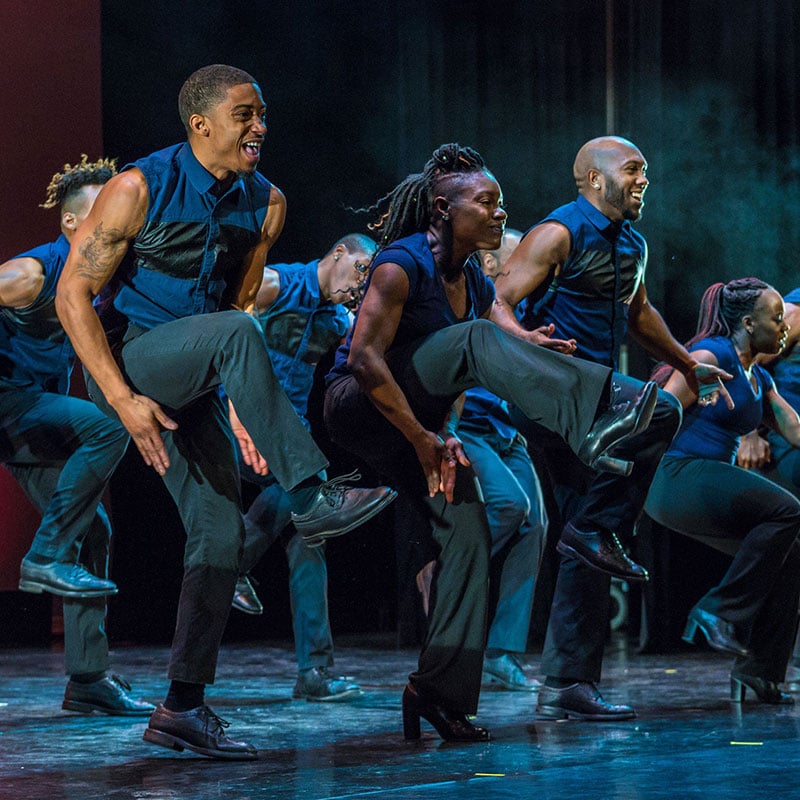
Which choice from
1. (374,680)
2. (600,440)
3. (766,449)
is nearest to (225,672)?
(374,680)

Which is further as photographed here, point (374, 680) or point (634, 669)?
point (634, 669)

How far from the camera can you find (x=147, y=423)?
3.23 metres

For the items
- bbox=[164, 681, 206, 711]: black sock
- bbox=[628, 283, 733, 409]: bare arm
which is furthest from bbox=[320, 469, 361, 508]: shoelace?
bbox=[628, 283, 733, 409]: bare arm

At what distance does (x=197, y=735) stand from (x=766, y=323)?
2.47 m

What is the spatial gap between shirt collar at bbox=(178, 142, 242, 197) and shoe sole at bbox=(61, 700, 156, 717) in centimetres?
161

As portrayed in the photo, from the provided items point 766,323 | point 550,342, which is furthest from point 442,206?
point 766,323

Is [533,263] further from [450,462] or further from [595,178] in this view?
[450,462]

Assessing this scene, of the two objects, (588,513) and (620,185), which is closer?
(588,513)

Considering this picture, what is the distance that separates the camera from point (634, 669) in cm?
564

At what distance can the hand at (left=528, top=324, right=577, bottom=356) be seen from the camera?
3596mm

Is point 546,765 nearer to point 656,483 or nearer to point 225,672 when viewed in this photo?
point 656,483

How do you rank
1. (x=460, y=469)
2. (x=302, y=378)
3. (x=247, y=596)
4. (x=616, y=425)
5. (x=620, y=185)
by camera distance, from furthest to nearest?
(x=302, y=378), (x=247, y=596), (x=620, y=185), (x=460, y=469), (x=616, y=425)

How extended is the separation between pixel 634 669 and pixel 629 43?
3.24 m

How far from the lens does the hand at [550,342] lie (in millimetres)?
3596
